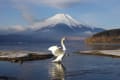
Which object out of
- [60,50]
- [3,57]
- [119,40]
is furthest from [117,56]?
[119,40]

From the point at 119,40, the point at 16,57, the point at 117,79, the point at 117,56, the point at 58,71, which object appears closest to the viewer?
the point at 117,79

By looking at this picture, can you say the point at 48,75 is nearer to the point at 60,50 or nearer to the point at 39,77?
the point at 39,77

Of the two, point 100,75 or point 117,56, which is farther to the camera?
point 117,56

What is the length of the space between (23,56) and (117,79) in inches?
822

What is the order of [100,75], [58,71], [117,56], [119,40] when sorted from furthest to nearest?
[119,40]
[117,56]
[58,71]
[100,75]

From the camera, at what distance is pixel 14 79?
96.7 feet

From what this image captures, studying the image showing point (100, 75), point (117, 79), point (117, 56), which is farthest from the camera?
point (117, 56)

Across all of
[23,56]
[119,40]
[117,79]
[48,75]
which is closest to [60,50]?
[23,56]

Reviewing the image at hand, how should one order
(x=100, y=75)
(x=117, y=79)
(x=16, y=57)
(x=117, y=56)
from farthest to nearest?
(x=117, y=56) → (x=16, y=57) → (x=100, y=75) → (x=117, y=79)

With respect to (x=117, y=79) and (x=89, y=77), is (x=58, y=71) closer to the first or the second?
(x=89, y=77)

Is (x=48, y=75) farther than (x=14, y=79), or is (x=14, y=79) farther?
(x=48, y=75)

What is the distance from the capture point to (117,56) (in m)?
50.7

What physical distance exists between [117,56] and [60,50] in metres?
11.5

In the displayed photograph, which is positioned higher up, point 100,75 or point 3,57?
point 3,57
